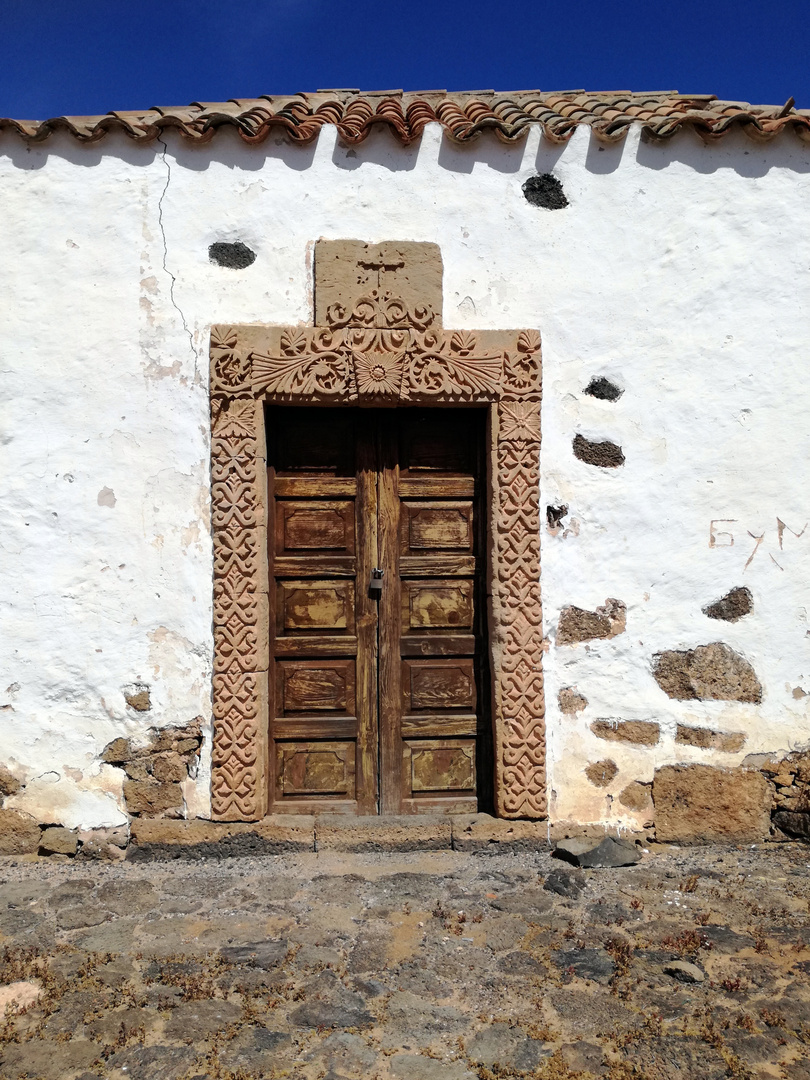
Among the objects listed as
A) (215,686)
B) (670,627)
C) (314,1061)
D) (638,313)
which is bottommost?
(314,1061)

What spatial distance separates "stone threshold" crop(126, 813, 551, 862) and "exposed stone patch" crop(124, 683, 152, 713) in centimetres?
48

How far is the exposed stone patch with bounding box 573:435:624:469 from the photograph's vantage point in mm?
3980

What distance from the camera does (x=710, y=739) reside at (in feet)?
13.0

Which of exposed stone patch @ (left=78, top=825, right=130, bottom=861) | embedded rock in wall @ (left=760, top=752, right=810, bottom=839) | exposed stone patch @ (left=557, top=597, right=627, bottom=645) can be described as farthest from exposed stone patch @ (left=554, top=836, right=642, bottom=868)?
→ exposed stone patch @ (left=78, top=825, right=130, bottom=861)

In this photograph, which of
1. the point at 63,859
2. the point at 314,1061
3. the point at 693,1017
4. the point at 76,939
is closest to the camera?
the point at 314,1061

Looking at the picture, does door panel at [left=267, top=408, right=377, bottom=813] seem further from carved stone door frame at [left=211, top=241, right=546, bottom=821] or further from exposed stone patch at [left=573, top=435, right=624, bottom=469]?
exposed stone patch at [left=573, top=435, right=624, bottom=469]

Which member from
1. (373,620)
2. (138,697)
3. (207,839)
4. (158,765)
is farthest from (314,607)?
(207,839)

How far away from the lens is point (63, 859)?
3838 mm

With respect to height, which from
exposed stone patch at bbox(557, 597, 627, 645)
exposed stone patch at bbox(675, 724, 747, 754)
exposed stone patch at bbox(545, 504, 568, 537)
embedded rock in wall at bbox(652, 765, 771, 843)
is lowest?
embedded rock in wall at bbox(652, 765, 771, 843)

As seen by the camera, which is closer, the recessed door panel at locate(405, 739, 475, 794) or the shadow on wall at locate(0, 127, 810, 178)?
the shadow on wall at locate(0, 127, 810, 178)

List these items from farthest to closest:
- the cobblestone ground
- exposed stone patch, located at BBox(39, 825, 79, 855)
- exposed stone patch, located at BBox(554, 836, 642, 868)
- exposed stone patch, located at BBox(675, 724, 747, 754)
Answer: exposed stone patch, located at BBox(675, 724, 747, 754), exposed stone patch, located at BBox(39, 825, 79, 855), exposed stone patch, located at BBox(554, 836, 642, 868), the cobblestone ground

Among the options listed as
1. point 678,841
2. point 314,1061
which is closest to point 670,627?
point 678,841

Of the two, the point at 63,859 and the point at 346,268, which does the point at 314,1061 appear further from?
the point at 346,268

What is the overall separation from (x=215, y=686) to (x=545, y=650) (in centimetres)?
145
